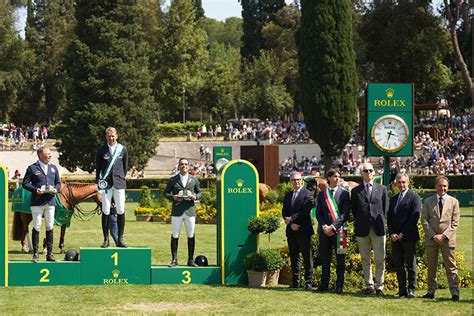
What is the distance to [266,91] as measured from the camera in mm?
75188

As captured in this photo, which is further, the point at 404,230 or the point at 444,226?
the point at 404,230

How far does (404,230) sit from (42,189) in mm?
5465

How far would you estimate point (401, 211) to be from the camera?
13297 millimetres

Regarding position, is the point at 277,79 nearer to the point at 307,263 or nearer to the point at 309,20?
the point at 309,20

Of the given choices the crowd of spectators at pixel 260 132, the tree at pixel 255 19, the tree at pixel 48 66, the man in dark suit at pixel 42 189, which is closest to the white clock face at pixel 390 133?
the man in dark suit at pixel 42 189

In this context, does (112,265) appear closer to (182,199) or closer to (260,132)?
(182,199)

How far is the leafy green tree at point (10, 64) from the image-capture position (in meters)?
67.7

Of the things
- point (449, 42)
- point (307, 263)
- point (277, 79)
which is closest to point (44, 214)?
point (307, 263)

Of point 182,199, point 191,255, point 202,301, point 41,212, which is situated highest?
point 182,199

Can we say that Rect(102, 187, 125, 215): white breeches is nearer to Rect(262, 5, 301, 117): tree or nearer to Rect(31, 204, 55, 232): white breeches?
Rect(31, 204, 55, 232): white breeches

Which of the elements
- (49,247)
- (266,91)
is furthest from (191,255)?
(266,91)

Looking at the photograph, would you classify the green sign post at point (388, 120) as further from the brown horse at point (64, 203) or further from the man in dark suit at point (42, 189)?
the brown horse at point (64, 203)

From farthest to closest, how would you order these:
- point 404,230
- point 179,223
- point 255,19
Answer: point 255,19 → point 179,223 → point 404,230

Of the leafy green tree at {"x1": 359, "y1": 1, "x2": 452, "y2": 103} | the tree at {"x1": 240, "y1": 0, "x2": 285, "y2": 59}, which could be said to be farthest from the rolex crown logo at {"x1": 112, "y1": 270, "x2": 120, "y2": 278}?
the tree at {"x1": 240, "y1": 0, "x2": 285, "y2": 59}
